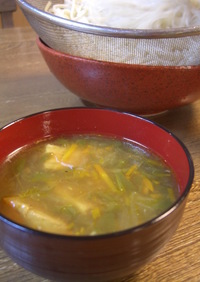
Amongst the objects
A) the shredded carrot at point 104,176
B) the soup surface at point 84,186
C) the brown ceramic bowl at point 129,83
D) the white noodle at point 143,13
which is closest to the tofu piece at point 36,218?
the soup surface at point 84,186

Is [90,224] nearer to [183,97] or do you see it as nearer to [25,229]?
[25,229]

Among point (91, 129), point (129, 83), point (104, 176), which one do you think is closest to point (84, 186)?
point (104, 176)

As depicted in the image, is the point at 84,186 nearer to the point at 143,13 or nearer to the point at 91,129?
the point at 91,129

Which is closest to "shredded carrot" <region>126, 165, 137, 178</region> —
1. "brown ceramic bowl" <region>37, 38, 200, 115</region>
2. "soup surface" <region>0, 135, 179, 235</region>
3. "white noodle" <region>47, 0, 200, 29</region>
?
"soup surface" <region>0, 135, 179, 235</region>

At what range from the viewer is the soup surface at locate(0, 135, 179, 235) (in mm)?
596

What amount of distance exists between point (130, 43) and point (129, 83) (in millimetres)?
96

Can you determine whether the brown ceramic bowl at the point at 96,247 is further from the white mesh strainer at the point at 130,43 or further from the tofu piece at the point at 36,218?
the white mesh strainer at the point at 130,43

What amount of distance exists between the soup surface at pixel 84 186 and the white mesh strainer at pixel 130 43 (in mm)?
274

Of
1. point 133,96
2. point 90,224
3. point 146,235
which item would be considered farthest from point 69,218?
point 133,96

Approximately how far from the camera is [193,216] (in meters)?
0.77

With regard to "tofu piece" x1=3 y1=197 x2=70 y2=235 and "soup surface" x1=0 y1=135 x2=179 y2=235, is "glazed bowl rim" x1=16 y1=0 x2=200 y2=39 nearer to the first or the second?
"soup surface" x1=0 y1=135 x2=179 y2=235

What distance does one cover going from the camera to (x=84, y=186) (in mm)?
681

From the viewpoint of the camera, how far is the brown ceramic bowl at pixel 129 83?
38.7 inches

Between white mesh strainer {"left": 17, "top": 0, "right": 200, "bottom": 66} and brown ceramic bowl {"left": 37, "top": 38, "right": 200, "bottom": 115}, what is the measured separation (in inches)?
1.0
